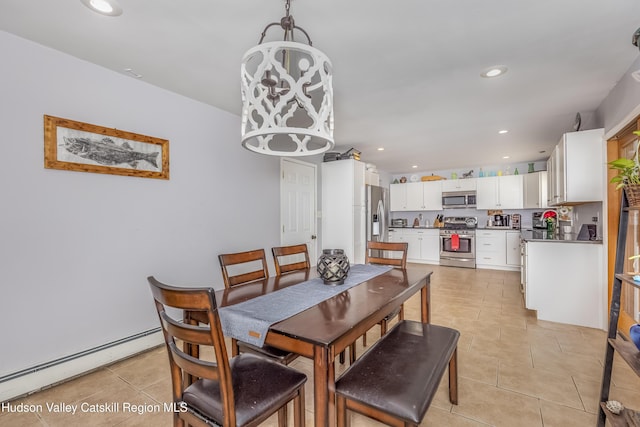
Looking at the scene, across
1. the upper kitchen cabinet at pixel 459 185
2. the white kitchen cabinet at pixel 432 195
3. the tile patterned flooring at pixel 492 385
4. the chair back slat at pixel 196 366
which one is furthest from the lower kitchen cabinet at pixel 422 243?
the chair back slat at pixel 196 366

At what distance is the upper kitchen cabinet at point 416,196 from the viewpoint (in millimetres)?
6844

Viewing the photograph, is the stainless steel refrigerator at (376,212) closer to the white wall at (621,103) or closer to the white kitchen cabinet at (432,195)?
the white kitchen cabinet at (432,195)

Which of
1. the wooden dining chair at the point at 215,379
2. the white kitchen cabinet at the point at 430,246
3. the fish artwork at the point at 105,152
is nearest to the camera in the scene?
the wooden dining chair at the point at 215,379

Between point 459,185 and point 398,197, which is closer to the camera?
point 459,185

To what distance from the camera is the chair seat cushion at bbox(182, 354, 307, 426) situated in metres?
1.11

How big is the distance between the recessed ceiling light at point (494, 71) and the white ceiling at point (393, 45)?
5cm

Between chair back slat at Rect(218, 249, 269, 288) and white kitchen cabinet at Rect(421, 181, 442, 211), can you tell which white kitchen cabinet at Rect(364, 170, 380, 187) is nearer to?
white kitchen cabinet at Rect(421, 181, 442, 211)

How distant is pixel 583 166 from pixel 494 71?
160 centimetres

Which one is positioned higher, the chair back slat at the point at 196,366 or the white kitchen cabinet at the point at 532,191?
the white kitchen cabinet at the point at 532,191

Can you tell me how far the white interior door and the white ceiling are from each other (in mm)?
1367

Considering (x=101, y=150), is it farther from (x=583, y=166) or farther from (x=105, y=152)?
(x=583, y=166)

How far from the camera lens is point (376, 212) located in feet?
17.3

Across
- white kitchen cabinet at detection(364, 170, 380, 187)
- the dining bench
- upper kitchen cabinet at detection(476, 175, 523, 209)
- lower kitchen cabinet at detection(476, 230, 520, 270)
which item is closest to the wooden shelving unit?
the dining bench

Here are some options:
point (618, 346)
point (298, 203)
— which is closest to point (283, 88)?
point (618, 346)
